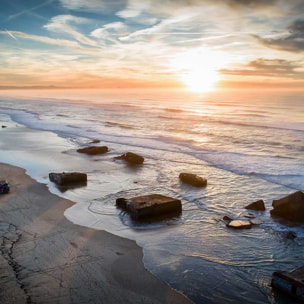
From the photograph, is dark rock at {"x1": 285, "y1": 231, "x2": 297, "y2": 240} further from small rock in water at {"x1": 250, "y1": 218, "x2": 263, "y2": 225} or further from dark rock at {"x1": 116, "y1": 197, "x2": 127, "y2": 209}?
dark rock at {"x1": 116, "y1": 197, "x2": 127, "y2": 209}

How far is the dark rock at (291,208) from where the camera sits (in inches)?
412

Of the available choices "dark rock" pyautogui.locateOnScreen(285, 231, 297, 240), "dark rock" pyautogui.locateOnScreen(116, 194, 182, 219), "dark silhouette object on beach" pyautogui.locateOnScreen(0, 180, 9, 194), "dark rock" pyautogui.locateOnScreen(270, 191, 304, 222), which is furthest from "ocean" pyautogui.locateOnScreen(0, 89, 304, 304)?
"dark silhouette object on beach" pyautogui.locateOnScreen(0, 180, 9, 194)

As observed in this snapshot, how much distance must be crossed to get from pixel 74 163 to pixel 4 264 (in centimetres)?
1157

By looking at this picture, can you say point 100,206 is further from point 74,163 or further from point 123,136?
point 123,136

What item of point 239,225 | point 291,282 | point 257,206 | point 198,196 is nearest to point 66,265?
point 291,282

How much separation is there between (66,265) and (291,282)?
15.9 feet

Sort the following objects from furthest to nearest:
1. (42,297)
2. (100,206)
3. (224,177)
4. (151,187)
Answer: (224,177) → (151,187) → (100,206) → (42,297)

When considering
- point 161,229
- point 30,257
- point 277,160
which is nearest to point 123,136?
point 277,160

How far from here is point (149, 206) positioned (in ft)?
33.8

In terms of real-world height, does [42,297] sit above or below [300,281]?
below

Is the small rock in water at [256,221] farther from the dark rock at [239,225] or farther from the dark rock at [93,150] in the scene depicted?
the dark rock at [93,150]

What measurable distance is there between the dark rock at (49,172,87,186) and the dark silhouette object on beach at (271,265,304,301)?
966 centimetres

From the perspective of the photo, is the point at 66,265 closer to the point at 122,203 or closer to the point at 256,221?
the point at 122,203

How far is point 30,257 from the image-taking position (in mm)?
7410
